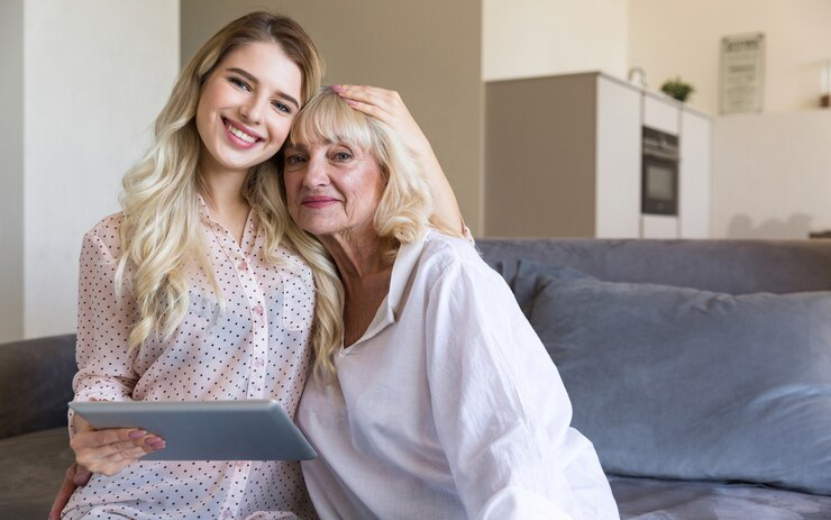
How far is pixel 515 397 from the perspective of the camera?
134 cm

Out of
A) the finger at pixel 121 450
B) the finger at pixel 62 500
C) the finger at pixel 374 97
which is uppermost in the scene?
the finger at pixel 374 97

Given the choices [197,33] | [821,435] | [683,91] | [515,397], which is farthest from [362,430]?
[683,91]

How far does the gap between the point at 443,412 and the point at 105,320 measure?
641mm

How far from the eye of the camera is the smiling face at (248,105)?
1.68m

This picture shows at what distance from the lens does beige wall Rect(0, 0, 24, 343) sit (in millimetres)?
3939

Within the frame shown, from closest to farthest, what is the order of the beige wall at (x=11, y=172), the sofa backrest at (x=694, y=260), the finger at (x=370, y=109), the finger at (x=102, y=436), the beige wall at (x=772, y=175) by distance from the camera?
the finger at (x=102, y=436)
the finger at (x=370, y=109)
the sofa backrest at (x=694, y=260)
the beige wall at (x=11, y=172)
the beige wall at (x=772, y=175)

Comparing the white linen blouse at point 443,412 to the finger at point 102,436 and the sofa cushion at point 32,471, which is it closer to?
the finger at point 102,436

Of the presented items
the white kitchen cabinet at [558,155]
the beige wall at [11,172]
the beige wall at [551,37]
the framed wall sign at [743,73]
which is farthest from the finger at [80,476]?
the framed wall sign at [743,73]

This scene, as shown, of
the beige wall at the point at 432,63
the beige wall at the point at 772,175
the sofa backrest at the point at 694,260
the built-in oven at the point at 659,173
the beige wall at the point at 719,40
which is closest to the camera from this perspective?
the sofa backrest at the point at 694,260

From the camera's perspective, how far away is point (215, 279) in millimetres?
1635

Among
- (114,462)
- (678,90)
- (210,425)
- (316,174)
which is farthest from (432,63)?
(210,425)

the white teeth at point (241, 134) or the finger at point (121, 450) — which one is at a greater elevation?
the white teeth at point (241, 134)

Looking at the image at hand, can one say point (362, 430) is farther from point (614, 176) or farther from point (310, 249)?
point (614, 176)

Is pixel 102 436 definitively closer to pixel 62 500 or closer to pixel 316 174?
pixel 62 500
